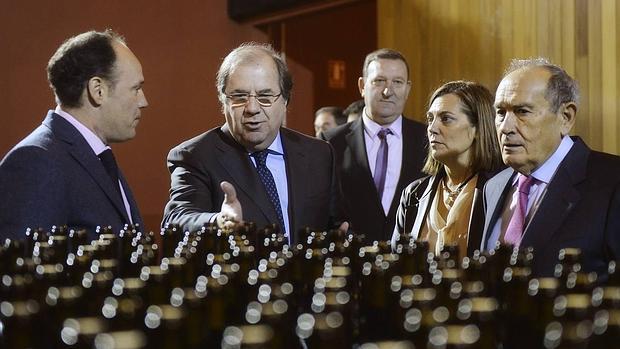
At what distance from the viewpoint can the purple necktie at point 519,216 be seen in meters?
2.44

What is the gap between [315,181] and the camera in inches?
117

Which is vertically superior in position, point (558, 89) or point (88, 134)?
point (558, 89)

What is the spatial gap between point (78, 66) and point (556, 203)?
1.51 m

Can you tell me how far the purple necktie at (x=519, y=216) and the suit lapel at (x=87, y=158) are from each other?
1.07 meters

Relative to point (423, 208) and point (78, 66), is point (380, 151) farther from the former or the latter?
point (78, 66)

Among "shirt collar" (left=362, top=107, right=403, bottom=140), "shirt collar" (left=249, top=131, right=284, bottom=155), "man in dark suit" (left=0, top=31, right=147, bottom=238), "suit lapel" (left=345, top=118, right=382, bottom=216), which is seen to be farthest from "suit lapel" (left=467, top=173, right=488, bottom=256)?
"shirt collar" (left=362, top=107, right=403, bottom=140)

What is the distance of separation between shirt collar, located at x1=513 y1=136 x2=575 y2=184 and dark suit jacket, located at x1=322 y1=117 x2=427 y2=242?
168cm

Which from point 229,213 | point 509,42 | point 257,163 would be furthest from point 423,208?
point 509,42

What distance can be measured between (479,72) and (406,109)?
0.60 metres

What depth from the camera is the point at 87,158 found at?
2.59 m

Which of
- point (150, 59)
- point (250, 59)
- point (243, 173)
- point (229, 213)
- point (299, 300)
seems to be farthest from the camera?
point (150, 59)

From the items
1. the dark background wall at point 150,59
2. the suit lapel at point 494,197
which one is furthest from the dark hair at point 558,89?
the dark background wall at point 150,59

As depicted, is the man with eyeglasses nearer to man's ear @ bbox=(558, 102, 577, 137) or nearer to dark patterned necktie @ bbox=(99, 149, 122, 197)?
dark patterned necktie @ bbox=(99, 149, 122, 197)

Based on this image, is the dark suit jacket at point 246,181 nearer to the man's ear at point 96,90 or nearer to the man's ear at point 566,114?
the man's ear at point 96,90
